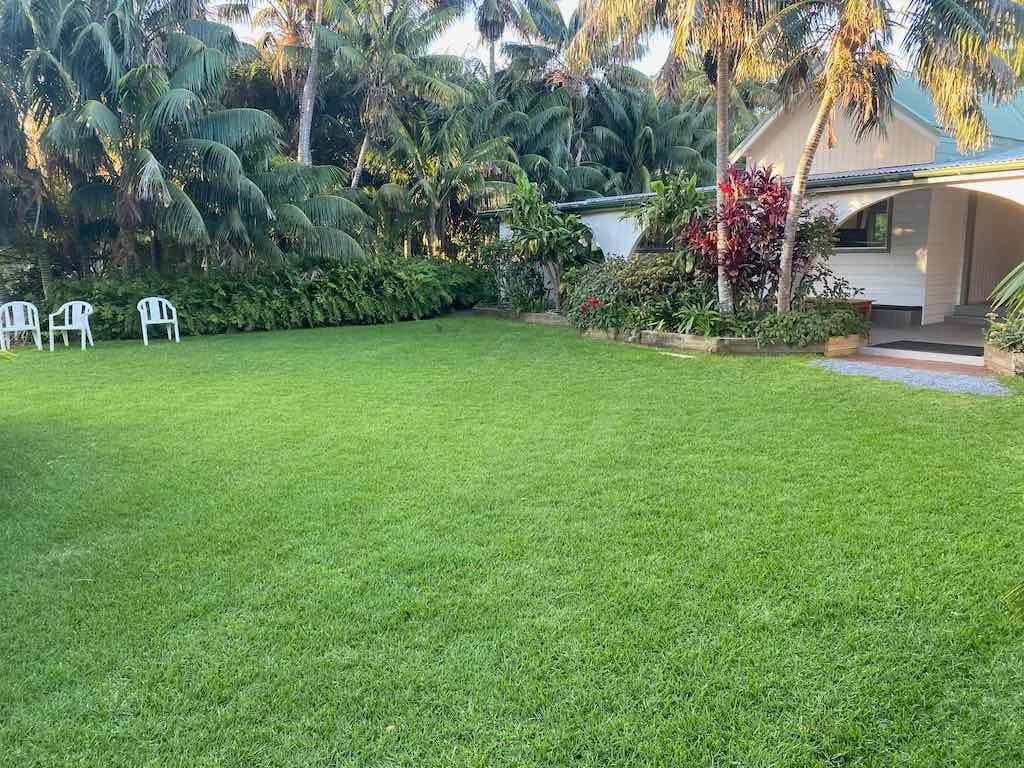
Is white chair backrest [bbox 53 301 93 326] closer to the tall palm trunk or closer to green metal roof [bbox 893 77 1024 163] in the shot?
the tall palm trunk

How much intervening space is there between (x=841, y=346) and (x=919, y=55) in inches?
142

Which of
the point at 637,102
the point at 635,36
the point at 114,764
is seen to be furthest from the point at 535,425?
the point at 637,102

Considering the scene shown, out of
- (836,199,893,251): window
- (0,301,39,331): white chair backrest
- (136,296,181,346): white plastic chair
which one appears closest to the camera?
(0,301,39,331): white chair backrest

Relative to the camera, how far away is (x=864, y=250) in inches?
542

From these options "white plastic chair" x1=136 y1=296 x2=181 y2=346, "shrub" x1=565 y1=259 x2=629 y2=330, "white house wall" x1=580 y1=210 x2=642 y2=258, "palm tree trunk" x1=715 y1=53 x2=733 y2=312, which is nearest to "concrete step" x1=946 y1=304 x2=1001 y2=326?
"palm tree trunk" x1=715 y1=53 x2=733 y2=312

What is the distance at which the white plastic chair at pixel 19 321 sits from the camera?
11797 mm

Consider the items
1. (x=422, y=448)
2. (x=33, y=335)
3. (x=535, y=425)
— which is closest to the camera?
(x=422, y=448)

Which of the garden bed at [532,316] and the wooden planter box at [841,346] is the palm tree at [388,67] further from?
the wooden planter box at [841,346]

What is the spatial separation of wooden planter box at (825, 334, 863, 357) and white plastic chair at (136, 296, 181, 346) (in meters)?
10.2

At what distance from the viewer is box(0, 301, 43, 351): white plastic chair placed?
11.8 meters

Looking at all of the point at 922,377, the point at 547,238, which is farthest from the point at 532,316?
the point at 922,377

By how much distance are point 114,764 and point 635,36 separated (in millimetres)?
10153

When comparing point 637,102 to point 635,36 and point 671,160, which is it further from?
point 635,36

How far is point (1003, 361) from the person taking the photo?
8453mm
